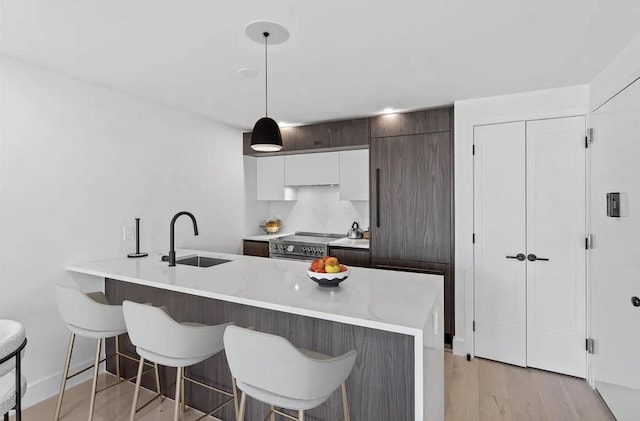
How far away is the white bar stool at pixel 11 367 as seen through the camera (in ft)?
4.16

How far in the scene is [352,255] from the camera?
379 cm

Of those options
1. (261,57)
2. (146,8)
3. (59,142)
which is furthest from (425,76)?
(59,142)

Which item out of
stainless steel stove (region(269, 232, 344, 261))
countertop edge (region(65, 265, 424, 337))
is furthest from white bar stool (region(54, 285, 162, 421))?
stainless steel stove (region(269, 232, 344, 261))

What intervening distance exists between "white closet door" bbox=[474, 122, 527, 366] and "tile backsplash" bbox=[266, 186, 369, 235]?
1.53m

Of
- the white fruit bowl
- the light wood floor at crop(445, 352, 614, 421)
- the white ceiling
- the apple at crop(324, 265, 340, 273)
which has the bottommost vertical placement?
the light wood floor at crop(445, 352, 614, 421)

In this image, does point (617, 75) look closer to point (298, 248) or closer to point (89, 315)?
point (298, 248)

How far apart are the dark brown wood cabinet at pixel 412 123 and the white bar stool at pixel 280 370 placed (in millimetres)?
2601

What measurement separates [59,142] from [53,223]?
59cm

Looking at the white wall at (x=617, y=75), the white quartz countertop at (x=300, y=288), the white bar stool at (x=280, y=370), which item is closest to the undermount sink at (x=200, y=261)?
the white quartz countertop at (x=300, y=288)

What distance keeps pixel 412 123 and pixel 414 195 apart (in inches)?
28.8

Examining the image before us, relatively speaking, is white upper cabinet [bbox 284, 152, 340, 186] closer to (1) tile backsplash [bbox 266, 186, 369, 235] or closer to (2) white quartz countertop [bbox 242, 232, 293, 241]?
(1) tile backsplash [bbox 266, 186, 369, 235]

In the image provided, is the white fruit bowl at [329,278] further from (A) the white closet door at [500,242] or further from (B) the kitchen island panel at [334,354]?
(A) the white closet door at [500,242]

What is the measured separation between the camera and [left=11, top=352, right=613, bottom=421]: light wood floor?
2236mm

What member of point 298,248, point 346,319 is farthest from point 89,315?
point 298,248
